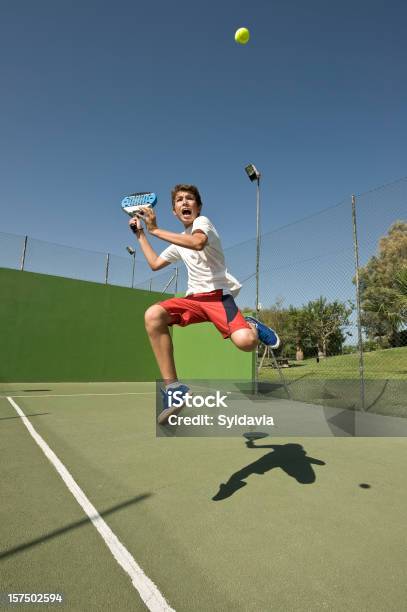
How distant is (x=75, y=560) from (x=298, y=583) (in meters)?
1.06

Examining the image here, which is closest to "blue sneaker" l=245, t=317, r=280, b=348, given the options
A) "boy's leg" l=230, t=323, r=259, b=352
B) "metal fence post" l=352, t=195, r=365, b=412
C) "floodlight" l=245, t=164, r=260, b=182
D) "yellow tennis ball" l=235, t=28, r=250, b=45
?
"boy's leg" l=230, t=323, r=259, b=352

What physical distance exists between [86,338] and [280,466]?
36.2 feet

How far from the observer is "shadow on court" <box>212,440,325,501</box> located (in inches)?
114

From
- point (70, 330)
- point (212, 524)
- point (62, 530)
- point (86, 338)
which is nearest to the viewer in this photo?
point (62, 530)

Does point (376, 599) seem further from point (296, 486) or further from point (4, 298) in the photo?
point (4, 298)

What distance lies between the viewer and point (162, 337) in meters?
2.69

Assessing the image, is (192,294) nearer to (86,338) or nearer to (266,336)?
(266,336)

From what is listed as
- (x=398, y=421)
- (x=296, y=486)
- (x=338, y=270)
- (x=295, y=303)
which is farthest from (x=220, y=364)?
(x=296, y=486)

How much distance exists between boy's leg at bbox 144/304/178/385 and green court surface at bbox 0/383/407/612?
0.88m

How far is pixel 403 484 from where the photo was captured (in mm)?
3021

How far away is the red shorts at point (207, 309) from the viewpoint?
272 centimetres

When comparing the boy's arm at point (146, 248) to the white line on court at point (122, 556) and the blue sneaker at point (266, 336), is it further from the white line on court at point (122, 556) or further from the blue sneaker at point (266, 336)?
the white line on court at point (122, 556)

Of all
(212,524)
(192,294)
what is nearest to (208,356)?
(192,294)

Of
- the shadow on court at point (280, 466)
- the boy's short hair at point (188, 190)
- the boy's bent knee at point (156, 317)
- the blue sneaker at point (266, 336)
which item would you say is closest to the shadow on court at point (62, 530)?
the shadow on court at point (280, 466)
